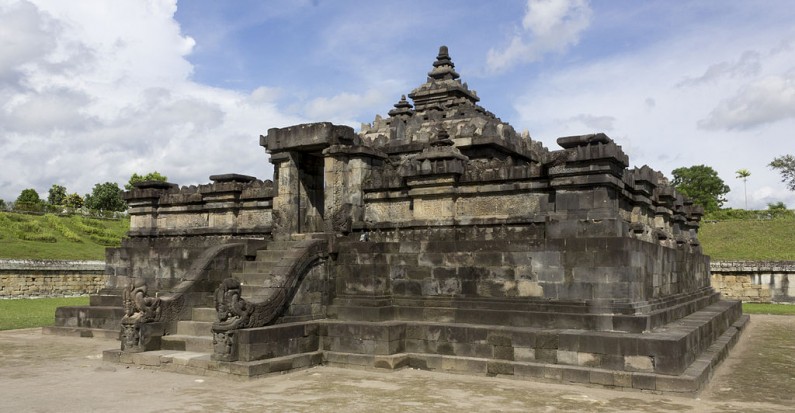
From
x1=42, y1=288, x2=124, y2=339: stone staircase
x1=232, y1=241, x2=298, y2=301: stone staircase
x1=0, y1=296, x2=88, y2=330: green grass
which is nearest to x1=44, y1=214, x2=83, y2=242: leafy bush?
x1=0, y1=296, x2=88, y2=330: green grass

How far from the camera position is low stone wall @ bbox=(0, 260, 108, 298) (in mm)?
28766

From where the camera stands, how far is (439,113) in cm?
1841

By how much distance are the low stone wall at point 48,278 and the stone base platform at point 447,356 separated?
20.6m

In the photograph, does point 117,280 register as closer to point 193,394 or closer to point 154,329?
point 154,329

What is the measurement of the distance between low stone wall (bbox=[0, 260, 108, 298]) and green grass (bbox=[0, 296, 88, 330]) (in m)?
1.03

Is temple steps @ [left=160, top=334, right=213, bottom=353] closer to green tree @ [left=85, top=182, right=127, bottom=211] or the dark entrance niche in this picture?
the dark entrance niche

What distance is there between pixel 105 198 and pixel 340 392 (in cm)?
9064

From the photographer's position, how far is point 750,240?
37.8 m

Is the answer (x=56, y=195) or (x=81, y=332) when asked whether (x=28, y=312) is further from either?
(x=56, y=195)

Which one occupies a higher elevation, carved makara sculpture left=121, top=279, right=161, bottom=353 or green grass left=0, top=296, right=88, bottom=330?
carved makara sculpture left=121, top=279, right=161, bottom=353

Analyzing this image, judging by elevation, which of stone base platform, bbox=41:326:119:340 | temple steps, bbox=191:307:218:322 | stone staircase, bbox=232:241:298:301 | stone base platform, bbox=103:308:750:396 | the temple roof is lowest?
stone base platform, bbox=41:326:119:340

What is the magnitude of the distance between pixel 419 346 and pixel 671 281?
6.14m

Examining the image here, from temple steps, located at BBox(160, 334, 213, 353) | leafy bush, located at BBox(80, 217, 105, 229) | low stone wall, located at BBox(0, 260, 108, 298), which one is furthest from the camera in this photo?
leafy bush, located at BBox(80, 217, 105, 229)

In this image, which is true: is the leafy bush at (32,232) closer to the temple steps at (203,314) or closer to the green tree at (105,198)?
the temple steps at (203,314)
